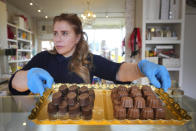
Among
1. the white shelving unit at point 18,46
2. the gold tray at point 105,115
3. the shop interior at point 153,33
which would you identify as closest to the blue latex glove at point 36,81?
the gold tray at point 105,115

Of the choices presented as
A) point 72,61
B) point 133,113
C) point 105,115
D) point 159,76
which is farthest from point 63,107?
point 72,61

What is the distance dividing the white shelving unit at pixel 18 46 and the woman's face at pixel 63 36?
2963 millimetres

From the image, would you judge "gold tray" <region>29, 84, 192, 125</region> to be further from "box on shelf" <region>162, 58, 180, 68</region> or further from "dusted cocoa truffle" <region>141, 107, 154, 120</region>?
"box on shelf" <region>162, 58, 180, 68</region>

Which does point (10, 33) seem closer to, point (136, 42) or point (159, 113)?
point (136, 42)

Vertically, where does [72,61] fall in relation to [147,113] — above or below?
above

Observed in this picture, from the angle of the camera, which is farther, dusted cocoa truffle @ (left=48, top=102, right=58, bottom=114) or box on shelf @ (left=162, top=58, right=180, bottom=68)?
box on shelf @ (left=162, top=58, right=180, bottom=68)

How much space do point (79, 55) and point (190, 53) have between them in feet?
7.91

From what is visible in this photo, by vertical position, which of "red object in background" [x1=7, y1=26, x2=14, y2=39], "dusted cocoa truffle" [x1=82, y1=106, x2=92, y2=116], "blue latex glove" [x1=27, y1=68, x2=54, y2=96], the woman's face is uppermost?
"red object in background" [x1=7, y1=26, x2=14, y2=39]

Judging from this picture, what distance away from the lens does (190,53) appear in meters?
2.78

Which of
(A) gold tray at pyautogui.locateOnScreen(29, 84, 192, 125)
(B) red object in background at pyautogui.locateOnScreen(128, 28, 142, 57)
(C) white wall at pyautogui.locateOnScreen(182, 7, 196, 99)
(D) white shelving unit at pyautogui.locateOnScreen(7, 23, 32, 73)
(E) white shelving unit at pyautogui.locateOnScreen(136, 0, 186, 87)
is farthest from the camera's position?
(D) white shelving unit at pyautogui.locateOnScreen(7, 23, 32, 73)

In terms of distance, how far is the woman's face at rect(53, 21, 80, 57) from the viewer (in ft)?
4.34

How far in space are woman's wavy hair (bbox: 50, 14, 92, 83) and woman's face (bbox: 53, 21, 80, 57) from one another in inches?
1.7

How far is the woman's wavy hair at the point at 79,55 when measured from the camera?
4.47 feet

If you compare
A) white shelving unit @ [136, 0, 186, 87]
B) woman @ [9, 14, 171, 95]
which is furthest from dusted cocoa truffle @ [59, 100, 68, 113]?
white shelving unit @ [136, 0, 186, 87]
